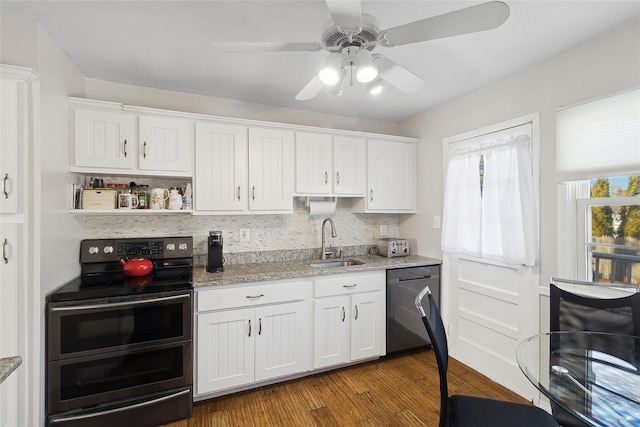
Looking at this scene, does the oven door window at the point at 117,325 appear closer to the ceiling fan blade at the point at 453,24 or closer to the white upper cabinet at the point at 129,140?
the white upper cabinet at the point at 129,140

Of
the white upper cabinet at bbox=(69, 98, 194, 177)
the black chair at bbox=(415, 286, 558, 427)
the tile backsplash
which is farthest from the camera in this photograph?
the tile backsplash

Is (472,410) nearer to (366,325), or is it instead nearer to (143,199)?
(366,325)

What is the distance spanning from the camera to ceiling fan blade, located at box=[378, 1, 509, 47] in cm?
105

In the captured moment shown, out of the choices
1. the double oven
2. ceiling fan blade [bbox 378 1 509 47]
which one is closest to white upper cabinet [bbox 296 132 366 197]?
the double oven

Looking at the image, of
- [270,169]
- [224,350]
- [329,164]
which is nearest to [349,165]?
[329,164]

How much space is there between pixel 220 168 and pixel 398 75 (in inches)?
62.1

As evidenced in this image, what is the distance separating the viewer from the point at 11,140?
156 centimetres

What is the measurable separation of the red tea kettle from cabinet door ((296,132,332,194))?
1.36 m

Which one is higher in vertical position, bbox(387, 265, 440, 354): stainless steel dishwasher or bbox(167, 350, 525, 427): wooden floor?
bbox(387, 265, 440, 354): stainless steel dishwasher

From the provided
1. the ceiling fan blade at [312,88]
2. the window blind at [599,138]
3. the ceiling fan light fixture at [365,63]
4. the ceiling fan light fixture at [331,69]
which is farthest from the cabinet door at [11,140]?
the window blind at [599,138]

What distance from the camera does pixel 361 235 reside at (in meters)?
3.39

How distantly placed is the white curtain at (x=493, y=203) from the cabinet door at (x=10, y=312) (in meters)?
3.11

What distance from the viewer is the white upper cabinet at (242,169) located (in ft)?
7.93

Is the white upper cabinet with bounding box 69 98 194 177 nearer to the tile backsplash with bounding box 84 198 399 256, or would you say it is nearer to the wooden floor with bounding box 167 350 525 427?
the tile backsplash with bounding box 84 198 399 256
